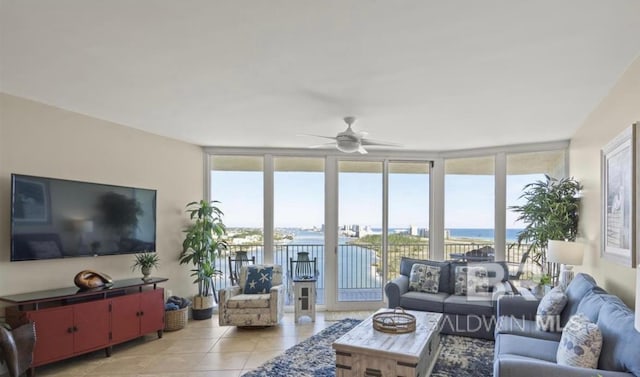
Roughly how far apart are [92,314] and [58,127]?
6.33 ft

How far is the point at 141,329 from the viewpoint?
4121mm

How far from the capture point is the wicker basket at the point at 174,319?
465 cm

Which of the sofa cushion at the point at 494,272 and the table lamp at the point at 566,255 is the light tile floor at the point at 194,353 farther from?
the table lamp at the point at 566,255

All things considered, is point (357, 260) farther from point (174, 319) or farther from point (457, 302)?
point (174, 319)

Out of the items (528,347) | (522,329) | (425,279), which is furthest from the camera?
(425,279)

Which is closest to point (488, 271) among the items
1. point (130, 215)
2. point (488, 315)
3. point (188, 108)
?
point (488, 315)

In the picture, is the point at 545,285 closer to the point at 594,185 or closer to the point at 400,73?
the point at 594,185

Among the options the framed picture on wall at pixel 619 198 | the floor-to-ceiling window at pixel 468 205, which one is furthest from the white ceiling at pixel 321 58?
the floor-to-ceiling window at pixel 468 205

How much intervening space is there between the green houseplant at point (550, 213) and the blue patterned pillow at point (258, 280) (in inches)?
134

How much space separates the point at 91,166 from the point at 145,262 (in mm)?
1252

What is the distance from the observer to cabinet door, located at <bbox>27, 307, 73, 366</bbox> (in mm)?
3186

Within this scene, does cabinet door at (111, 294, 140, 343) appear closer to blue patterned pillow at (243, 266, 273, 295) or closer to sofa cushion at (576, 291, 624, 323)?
blue patterned pillow at (243, 266, 273, 295)

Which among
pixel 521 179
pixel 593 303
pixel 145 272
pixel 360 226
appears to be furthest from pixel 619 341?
pixel 145 272

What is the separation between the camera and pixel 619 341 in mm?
2045
